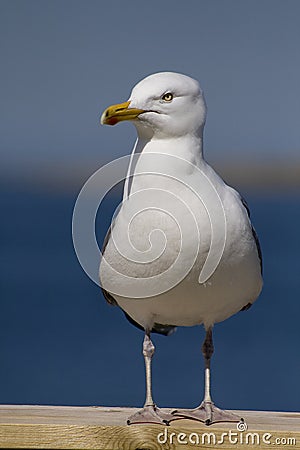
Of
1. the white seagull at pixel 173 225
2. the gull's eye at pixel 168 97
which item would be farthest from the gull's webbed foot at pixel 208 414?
the gull's eye at pixel 168 97

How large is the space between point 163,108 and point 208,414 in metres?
1.10

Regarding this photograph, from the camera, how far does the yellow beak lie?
377 cm

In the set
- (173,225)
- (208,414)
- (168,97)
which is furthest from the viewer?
(208,414)

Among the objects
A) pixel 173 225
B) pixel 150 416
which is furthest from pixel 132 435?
pixel 173 225

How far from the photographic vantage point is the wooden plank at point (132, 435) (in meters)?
3.72

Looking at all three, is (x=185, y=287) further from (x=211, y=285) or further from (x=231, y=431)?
(x=231, y=431)

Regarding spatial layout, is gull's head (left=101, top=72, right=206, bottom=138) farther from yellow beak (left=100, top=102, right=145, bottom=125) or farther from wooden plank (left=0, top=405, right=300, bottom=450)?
wooden plank (left=0, top=405, right=300, bottom=450)

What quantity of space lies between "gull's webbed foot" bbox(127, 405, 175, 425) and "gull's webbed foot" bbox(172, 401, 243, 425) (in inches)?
1.8

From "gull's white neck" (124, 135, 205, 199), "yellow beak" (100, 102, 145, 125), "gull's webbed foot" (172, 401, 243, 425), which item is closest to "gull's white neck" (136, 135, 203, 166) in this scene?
"gull's white neck" (124, 135, 205, 199)

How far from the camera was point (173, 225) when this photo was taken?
3721mm

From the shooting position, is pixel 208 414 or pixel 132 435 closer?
Result: pixel 132 435

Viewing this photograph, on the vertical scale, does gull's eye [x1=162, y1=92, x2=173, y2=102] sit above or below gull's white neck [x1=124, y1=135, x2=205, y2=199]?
above

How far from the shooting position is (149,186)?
3801 mm

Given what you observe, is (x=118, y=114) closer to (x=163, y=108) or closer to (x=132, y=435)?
(x=163, y=108)
